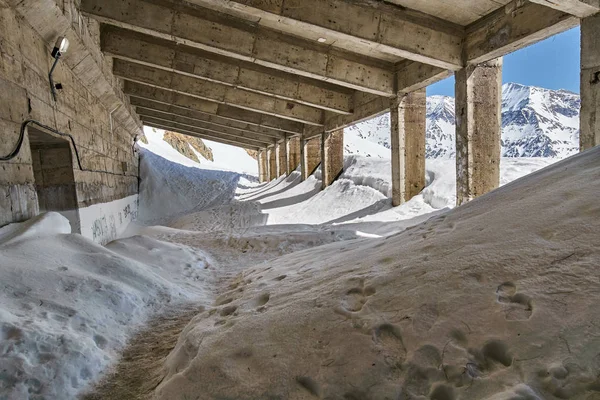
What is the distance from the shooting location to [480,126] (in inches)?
261

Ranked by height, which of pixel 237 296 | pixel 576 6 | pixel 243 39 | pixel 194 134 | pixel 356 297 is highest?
pixel 194 134

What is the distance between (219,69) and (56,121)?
Result: 16.8ft

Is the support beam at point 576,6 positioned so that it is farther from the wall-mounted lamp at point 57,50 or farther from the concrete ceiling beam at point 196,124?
A: the concrete ceiling beam at point 196,124

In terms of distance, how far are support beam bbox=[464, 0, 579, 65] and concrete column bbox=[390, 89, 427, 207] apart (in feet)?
7.75

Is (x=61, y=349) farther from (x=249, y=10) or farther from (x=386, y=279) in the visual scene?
(x=249, y=10)

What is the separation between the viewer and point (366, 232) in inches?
258

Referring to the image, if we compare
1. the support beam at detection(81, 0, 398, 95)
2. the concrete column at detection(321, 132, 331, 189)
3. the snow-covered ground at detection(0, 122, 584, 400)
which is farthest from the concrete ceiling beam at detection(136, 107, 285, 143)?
the snow-covered ground at detection(0, 122, 584, 400)

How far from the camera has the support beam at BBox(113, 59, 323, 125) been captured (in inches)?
384

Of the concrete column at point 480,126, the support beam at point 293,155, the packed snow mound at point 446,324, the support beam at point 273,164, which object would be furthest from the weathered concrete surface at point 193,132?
the packed snow mound at point 446,324

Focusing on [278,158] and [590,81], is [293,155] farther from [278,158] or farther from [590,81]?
[590,81]

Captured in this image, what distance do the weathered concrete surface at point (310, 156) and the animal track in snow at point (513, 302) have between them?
13869mm

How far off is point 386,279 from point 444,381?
0.80m

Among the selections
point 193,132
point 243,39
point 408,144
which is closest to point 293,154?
point 193,132

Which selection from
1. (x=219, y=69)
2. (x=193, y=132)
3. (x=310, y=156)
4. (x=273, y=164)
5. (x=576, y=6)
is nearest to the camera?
(x=576, y=6)
